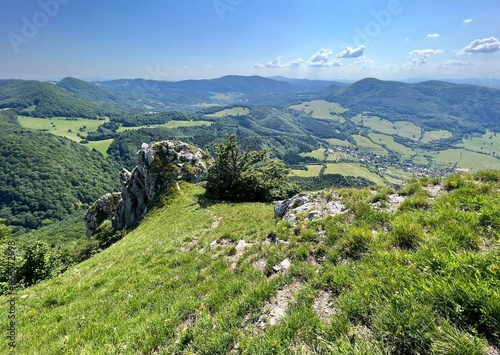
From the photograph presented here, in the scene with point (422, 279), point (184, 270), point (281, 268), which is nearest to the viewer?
point (422, 279)

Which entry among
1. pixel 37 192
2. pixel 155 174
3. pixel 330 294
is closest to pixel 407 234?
pixel 330 294

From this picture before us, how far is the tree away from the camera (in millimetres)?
31031

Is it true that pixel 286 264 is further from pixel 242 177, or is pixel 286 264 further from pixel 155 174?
pixel 155 174

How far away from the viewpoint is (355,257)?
6.98m

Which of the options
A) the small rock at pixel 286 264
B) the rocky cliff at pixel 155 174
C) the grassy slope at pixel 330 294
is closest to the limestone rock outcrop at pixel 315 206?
the grassy slope at pixel 330 294

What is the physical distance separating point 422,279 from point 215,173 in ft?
95.0

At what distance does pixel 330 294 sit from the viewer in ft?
19.5

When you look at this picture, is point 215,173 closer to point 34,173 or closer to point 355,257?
point 355,257

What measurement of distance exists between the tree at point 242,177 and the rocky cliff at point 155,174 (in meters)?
4.65

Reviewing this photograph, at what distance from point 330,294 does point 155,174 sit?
36.7 metres

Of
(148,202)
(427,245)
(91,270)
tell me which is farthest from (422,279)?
(148,202)

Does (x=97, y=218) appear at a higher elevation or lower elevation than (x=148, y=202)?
lower

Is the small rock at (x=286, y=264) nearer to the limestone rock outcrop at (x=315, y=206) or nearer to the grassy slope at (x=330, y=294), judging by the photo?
the grassy slope at (x=330, y=294)

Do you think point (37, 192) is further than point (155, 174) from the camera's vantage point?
Yes
